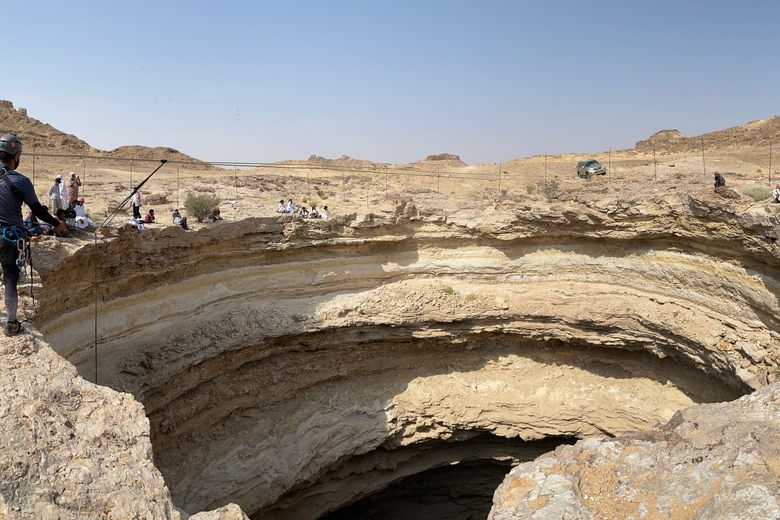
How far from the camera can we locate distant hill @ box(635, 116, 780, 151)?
31219 millimetres

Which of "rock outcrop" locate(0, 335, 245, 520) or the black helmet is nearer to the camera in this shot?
"rock outcrop" locate(0, 335, 245, 520)

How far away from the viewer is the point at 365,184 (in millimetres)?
22359

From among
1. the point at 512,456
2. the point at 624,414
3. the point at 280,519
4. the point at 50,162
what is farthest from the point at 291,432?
the point at 50,162

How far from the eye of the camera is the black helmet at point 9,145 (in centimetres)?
566

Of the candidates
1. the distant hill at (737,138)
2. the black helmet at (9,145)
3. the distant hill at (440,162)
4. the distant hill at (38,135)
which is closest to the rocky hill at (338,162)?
the distant hill at (440,162)

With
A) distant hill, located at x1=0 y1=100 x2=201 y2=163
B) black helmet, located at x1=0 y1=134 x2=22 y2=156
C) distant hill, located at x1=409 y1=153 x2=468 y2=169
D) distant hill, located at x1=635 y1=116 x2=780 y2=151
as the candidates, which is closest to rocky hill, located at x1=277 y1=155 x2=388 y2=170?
distant hill, located at x1=409 y1=153 x2=468 y2=169

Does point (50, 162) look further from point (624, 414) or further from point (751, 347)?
point (751, 347)

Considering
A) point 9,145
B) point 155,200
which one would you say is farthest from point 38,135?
point 9,145

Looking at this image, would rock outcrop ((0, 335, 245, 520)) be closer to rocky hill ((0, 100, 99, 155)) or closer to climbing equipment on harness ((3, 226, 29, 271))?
climbing equipment on harness ((3, 226, 29, 271))

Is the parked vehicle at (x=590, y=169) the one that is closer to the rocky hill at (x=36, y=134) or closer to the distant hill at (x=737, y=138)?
the distant hill at (x=737, y=138)

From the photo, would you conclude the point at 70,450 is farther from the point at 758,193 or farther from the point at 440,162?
the point at 440,162

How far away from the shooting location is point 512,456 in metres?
14.9

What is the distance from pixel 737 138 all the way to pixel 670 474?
34.3 metres

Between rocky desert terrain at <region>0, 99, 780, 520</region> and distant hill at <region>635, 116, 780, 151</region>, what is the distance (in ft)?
56.2
